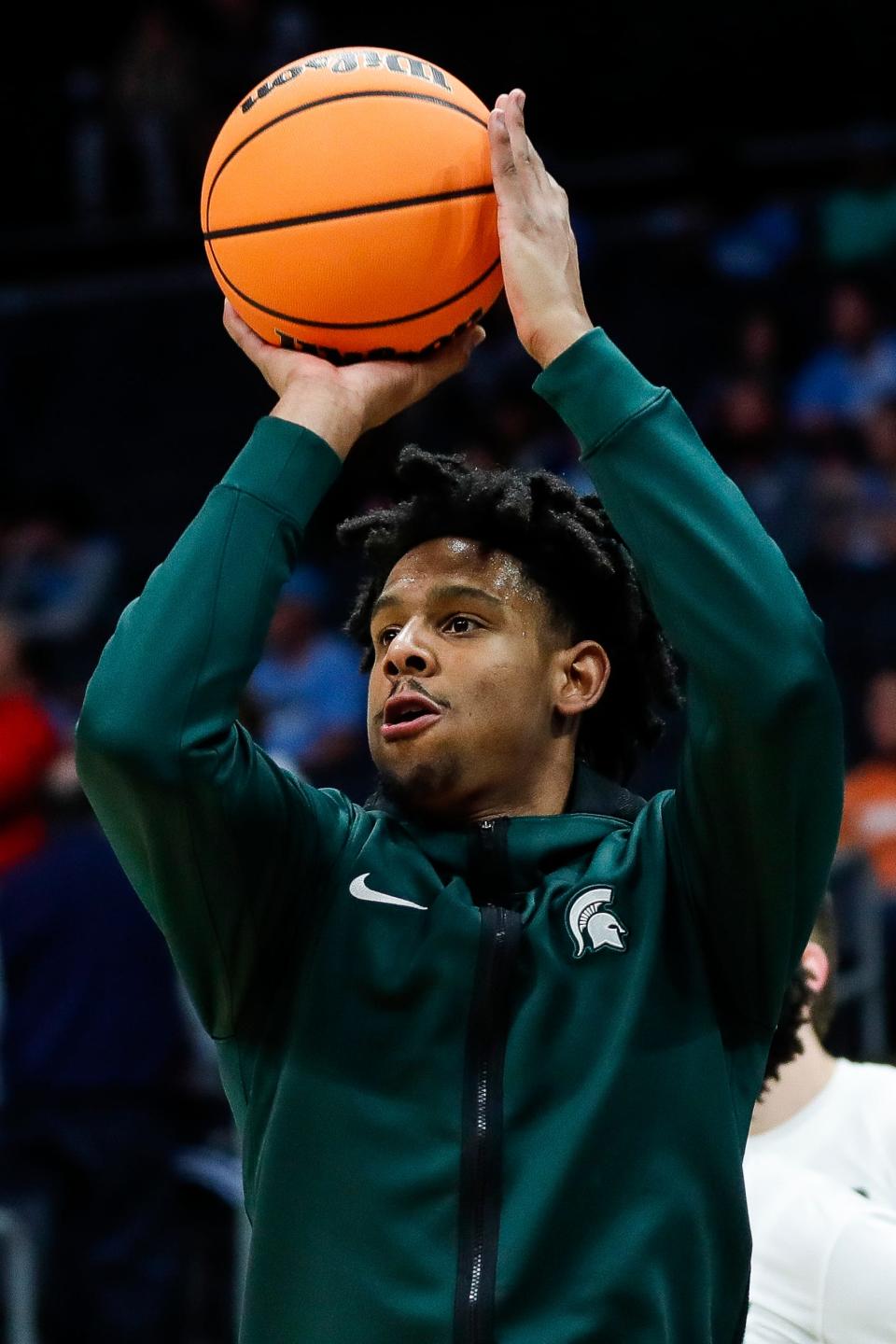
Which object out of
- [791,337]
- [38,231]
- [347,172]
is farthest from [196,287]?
[347,172]

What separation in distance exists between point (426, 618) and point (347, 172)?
1.94ft

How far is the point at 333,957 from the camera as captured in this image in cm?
223

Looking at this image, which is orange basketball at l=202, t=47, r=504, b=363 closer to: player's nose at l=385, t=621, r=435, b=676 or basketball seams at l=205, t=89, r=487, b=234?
basketball seams at l=205, t=89, r=487, b=234

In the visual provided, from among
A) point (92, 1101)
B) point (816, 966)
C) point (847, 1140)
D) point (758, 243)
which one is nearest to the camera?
point (847, 1140)

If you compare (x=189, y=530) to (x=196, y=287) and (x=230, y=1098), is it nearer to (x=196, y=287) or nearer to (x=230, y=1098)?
(x=230, y=1098)

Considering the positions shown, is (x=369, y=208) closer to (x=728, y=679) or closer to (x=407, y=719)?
(x=407, y=719)

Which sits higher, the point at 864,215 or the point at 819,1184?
the point at 864,215

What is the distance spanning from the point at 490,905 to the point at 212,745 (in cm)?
41

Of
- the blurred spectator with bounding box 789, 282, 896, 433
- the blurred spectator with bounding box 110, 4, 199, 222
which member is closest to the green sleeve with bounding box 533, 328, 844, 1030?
the blurred spectator with bounding box 789, 282, 896, 433

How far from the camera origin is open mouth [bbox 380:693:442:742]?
7.56 ft

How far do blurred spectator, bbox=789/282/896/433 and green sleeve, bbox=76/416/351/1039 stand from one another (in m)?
6.72

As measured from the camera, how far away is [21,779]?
20.4 feet

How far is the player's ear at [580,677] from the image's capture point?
2.49 metres

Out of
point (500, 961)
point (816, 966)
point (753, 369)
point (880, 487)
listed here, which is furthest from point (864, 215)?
point (500, 961)
